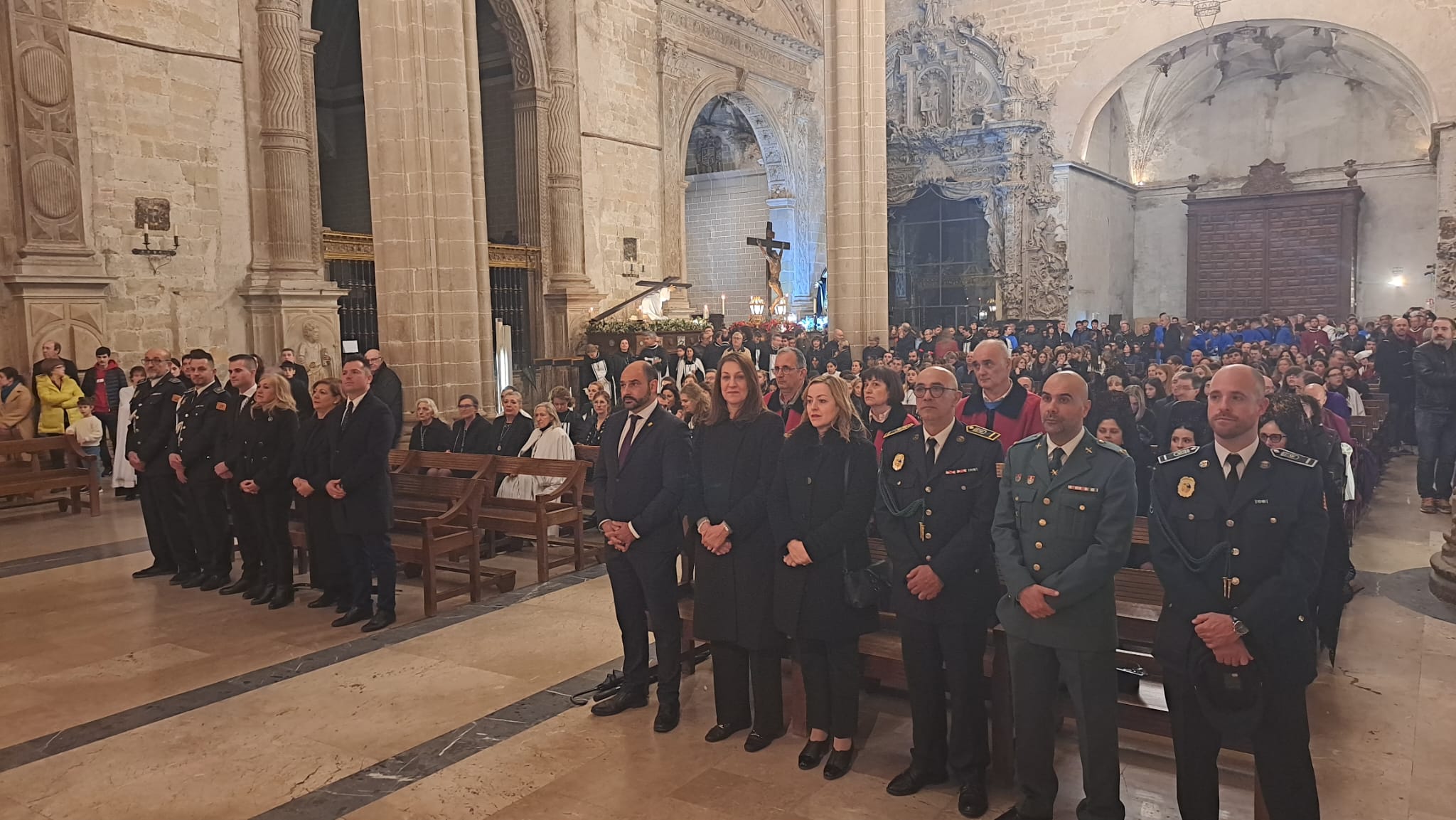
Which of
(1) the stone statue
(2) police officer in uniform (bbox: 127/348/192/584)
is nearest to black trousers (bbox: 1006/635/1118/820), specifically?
(2) police officer in uniform (bbox: 127/348/192/584)

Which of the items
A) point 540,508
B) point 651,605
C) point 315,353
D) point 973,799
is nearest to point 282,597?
point 540,508

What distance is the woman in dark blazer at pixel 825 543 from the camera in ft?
13.3

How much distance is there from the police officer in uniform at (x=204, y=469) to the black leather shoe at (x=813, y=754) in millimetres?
5046

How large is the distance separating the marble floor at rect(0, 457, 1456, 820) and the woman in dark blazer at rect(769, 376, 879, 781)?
325mm

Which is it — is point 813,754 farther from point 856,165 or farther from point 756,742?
point 856,165

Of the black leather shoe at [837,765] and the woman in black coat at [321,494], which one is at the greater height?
the woman in black coat at [321,494]

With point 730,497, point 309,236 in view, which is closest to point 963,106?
point 309,236

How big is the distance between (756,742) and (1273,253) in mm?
26291

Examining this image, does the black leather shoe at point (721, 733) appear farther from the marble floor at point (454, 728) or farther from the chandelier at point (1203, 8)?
the chandelier at point (1203, 8)

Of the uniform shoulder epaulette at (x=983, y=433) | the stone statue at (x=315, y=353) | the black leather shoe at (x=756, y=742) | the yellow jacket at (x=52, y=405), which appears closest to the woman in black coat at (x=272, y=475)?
the black leather shoe at (x=756, y=742)

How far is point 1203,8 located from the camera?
2184 cm

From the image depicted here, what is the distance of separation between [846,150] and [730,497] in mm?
13034

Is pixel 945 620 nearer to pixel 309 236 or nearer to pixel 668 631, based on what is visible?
pixel 668 631

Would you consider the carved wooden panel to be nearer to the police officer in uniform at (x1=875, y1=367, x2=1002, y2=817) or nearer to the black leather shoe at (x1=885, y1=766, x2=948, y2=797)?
the police officer in uniform at (x1=875, y1=367, x2=1002, y2=817)
